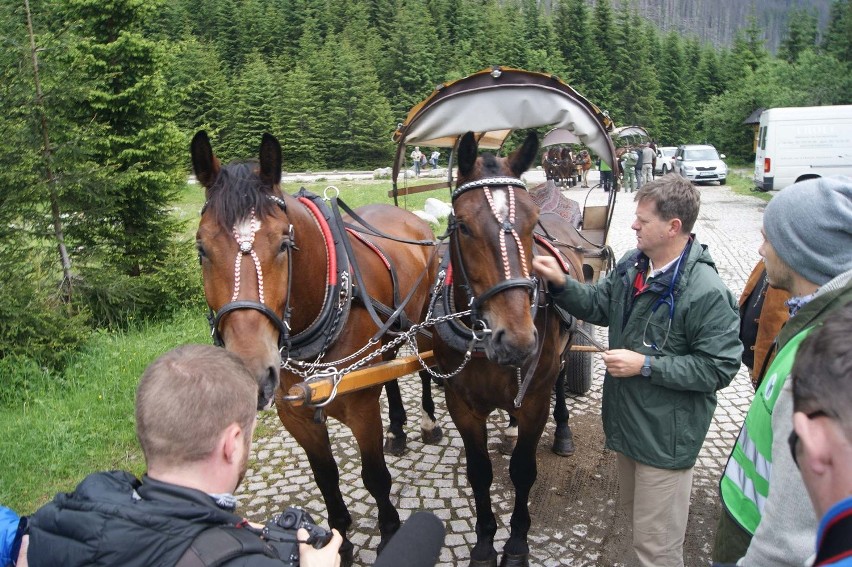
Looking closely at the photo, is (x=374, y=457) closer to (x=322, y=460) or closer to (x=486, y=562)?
(x=322, y=460)

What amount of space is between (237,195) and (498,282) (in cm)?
120

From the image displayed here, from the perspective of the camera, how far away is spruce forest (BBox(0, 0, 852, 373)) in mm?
5426

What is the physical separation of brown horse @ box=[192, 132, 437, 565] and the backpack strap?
919 millimetres

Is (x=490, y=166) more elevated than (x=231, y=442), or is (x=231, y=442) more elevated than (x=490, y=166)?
(x=490, y=166)

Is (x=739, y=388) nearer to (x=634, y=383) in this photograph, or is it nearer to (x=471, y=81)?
(x=634, y=383)

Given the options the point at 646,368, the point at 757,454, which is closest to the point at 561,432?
the point at 646,368

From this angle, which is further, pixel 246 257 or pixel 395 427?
pixel 395 427

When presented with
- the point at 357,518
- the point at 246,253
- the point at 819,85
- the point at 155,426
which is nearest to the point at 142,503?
the point at 155,426

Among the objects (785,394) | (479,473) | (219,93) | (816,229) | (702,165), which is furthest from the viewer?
(219,93)

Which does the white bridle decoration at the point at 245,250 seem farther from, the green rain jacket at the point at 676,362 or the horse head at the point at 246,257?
the green rain jacket at the point at 676,362

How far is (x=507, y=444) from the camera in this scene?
14.8 ft

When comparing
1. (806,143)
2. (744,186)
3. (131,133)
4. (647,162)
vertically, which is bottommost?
(744,186)

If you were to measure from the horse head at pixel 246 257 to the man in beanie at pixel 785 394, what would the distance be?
5.38 feet

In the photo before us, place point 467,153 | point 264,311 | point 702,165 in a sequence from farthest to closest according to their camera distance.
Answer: point 702,165 → point 467,153 → point 264,311
